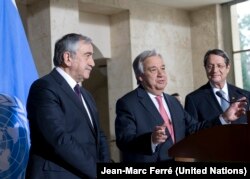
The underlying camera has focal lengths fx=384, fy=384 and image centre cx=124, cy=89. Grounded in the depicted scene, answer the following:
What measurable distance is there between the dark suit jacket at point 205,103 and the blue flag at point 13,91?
1.30 metres

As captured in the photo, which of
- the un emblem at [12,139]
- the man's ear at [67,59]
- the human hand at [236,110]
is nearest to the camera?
the human hand at [236,110]

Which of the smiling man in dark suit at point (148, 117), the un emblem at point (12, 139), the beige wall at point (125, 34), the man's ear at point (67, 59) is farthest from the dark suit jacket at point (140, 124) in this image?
the beige wall at point (125, 34)

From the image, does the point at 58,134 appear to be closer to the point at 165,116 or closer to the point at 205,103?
the point at 165,116

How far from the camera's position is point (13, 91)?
10.1ft

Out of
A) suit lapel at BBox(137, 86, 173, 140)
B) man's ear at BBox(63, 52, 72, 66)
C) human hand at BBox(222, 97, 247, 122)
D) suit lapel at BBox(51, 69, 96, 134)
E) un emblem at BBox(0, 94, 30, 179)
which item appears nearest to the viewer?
human hand at BBox(222, 97, 247, 122)

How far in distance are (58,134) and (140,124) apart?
1.98 feet

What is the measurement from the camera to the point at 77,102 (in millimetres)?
2217

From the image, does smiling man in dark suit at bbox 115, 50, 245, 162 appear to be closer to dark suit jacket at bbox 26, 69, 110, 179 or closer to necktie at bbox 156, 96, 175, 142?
necktie at bbox 156, 96, 175, 142

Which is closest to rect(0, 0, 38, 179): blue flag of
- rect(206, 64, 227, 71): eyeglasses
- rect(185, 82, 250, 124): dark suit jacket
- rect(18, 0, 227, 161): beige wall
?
rect(185, 82, 250, 124): dark suit jacket

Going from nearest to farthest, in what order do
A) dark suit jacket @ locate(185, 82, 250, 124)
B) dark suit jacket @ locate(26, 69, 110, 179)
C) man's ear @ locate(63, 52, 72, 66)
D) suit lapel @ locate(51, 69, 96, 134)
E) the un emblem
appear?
1. dark suit jacket @ locate(26, 69, 110, 179)
2. suit lapel @ locate(51, 69, 96, 134)
3. man's ear @ locate(63, 52, 72, 66)
4. dark suit jacket @ locate(185, 82, 250, 124)
5. the un emblem

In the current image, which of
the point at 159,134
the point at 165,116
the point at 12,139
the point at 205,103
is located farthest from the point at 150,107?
the point at 12,139

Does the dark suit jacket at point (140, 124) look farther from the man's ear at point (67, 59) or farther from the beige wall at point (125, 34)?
the beige wall at point (125, 34)

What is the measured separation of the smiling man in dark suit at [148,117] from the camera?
2.36 meters

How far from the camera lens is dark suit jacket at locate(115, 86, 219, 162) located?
92.2 inches
